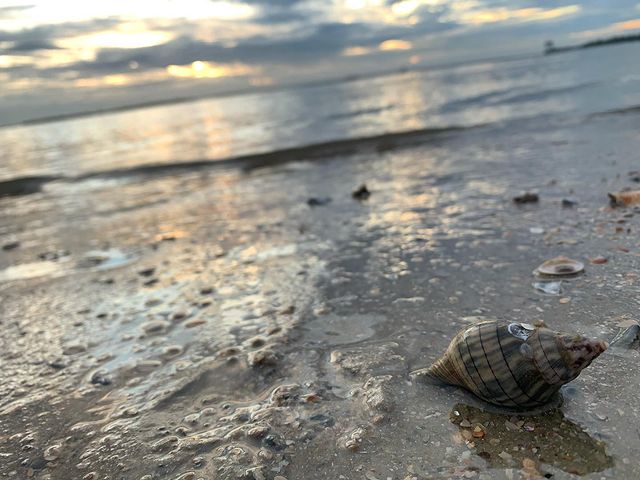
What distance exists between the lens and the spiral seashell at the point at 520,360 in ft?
7.69

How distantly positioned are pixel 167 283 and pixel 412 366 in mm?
3331

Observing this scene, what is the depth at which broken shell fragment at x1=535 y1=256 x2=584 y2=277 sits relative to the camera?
13.8 ft

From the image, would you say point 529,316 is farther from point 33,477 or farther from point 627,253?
point 33,477

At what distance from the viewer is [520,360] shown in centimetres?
235

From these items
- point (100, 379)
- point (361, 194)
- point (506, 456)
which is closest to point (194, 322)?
point (100, 379)

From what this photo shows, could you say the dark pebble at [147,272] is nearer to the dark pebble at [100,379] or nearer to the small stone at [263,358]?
the dark pebble at [100,379]

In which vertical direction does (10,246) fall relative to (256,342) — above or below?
below

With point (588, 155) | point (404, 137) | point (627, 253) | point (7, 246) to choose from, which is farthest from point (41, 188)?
Answer: point (627, 253)

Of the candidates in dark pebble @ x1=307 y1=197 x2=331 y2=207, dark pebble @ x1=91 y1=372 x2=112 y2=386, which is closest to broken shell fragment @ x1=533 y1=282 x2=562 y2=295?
dark pebble @ x1=91 y1=372 x2=112 y2=386

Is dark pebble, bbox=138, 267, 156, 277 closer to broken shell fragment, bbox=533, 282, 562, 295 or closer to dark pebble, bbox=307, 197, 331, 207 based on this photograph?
dark pebble, bbox=307, 197, 331, 207

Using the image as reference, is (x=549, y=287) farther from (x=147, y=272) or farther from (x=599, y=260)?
(x=147, y=272)

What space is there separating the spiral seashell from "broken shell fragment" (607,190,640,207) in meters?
4.20

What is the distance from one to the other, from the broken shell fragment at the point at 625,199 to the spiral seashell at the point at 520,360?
A: 13.8 ft

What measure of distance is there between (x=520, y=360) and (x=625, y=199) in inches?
178
